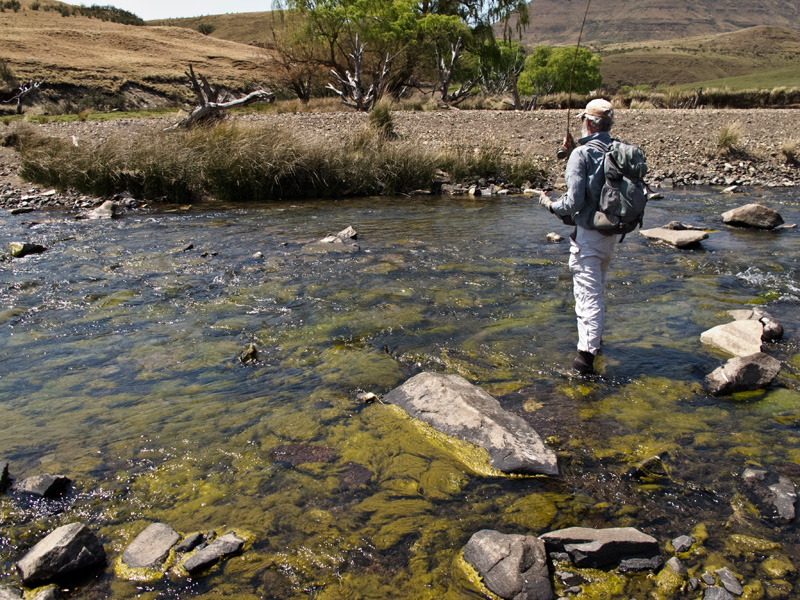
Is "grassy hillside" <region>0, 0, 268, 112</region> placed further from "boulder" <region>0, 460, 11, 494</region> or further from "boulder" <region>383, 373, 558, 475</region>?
"boulder" <region>383, 373, 558, 475</region>

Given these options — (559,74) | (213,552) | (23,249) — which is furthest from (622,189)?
(559,74)

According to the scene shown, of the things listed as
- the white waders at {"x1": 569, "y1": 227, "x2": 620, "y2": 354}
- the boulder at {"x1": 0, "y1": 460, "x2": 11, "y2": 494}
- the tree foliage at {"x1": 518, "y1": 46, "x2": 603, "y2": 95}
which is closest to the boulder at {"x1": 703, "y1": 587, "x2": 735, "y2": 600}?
the white waders at {"x1": 569, "y1": 227, "x2": 620, "y2": 354}

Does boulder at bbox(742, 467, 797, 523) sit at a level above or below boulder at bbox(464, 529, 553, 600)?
below

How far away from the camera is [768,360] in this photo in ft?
15.0

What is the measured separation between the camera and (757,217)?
1048 centimetres

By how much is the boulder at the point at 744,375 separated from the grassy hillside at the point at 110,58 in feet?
167

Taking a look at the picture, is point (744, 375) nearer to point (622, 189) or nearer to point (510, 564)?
point (622, 189)

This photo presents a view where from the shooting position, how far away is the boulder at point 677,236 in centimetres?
912

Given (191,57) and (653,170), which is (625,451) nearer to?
(653,170)

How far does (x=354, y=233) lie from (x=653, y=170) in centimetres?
1190

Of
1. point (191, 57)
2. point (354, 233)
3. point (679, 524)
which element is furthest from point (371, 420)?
point (191, 57)

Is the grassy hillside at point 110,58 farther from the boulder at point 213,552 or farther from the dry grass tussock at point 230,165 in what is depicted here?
the boulder at point 213,552

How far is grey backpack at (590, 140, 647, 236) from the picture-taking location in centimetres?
412

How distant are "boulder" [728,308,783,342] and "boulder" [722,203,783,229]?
5.29m
